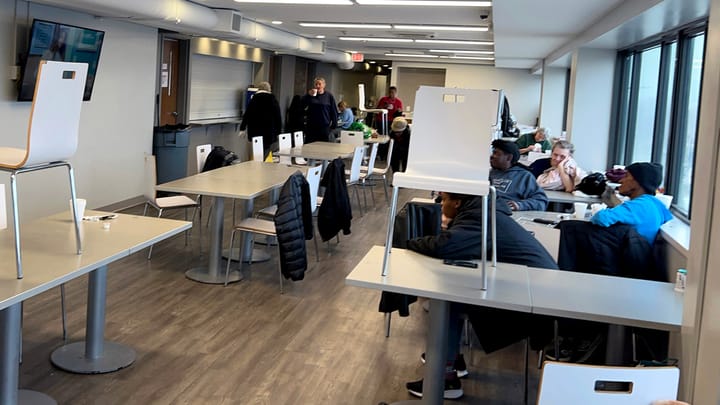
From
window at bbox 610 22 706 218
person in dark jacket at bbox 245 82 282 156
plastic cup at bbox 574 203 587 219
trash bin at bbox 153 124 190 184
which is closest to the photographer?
plastic cup at bbox 574 203 587 219

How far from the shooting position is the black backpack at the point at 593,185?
5.93 metres

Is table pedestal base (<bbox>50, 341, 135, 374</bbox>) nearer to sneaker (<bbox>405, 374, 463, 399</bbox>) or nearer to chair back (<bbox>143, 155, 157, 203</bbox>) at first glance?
sneaker (<bbox>405, 374, 463, 399</bbox>)

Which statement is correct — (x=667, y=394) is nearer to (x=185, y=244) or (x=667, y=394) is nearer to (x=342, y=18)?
(x=185, y=244)

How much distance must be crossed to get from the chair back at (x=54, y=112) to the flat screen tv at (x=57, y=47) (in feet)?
10.2

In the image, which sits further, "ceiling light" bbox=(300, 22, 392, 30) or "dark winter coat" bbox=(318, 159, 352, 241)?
"ceiling light" bbox=(300, 22, 392, 30)

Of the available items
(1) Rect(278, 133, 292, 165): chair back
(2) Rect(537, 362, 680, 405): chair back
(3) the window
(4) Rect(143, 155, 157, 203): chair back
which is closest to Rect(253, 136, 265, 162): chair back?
(1) Rect(278, 133, 292, 165): chair back

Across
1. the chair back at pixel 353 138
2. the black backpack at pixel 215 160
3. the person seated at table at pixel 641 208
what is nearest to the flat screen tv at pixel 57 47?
the black backpack at pixel 215 160

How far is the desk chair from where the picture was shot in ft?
8.55

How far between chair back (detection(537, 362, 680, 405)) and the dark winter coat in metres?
4.70

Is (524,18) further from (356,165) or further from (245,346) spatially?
(245,346)

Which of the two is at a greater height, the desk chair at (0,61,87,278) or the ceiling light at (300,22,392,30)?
the ceiling light at (300,22,392,30)

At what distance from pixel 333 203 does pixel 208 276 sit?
149 centimetres

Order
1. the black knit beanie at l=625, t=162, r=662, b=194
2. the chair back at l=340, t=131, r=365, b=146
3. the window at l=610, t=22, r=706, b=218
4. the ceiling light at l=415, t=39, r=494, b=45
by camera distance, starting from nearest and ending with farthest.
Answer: the black knit beanie at l=625, t=162, r=662, b=194
the window at l=610, t=22, r=706, b=218
the chair back at l=340, t=131, r=365, b=146
the ceiling light at l=415, t=39, r=494, b=45

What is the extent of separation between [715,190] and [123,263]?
4.72m
